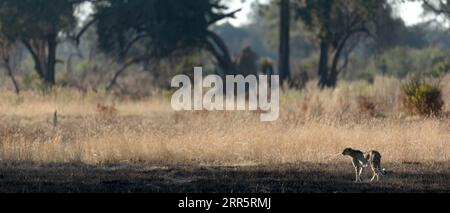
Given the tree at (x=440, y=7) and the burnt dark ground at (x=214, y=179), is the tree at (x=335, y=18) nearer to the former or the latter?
the tree at (x=440, y=7)

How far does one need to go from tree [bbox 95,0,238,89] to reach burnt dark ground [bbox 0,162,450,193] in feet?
69.1

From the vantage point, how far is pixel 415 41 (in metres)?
62.4

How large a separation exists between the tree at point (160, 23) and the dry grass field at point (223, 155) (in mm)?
14108

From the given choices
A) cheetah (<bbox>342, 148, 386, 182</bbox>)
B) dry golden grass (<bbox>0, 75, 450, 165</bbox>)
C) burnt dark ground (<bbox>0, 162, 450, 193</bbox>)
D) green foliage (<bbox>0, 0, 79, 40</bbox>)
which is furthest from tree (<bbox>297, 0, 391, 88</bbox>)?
cheetah (<bbox>342, 148, 386, 182</bbox>)

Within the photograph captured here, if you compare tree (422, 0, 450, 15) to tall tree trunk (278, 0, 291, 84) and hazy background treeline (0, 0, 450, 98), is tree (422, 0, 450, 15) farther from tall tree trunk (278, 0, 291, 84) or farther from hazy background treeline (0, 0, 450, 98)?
tall tree trunk (278, 0, 291, 84)

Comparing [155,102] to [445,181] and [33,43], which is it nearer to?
[33,43]

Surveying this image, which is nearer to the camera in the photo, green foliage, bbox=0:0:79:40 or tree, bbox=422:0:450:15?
green foliage, bbox=0:0:79:40

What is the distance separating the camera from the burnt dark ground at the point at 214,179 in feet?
31.2

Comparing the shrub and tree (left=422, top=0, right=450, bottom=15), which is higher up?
tree (left=422, top=0, right=450, bottom=15)

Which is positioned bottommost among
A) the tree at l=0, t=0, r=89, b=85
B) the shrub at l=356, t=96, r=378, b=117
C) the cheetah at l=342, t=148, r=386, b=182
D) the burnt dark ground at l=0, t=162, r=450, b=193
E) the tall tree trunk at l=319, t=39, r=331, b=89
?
the burnt dark ground at l=0, t=162, r=450, b=193

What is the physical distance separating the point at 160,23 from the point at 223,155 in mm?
20617

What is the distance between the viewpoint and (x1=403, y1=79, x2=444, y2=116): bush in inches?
760

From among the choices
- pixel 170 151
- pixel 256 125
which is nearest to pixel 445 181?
pixel 170 151
